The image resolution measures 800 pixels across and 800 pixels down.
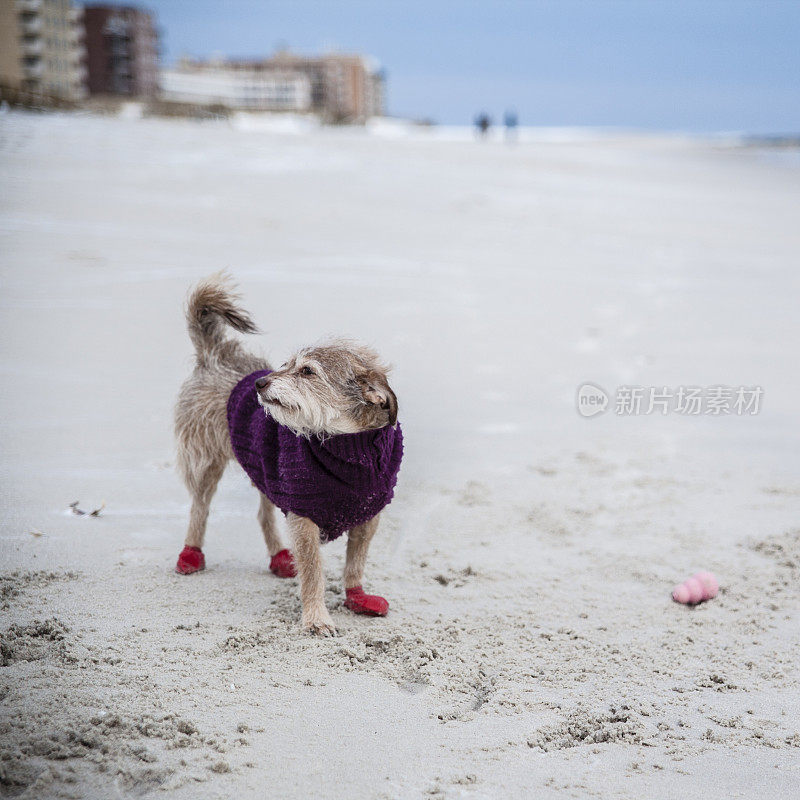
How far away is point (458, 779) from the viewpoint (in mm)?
2342

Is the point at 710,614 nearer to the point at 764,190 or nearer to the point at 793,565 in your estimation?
the point at 793,565

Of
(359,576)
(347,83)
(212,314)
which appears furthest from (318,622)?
(347,83)

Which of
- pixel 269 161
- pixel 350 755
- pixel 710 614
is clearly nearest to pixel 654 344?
pixel 710 614

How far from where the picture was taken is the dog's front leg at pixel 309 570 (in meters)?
3.27

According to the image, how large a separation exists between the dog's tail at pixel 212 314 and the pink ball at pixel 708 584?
2.27 m

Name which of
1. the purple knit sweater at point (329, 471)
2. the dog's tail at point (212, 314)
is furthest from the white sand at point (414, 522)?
the dog's tail at point (212, 314)

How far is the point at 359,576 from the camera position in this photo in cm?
354

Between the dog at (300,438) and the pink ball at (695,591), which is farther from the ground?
the dog at (300,438)

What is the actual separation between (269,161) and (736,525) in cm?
971

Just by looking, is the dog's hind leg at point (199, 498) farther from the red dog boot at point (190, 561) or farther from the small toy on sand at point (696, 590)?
the small toy on sand at point (696, 590)

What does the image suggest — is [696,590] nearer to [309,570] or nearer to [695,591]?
[695,591]

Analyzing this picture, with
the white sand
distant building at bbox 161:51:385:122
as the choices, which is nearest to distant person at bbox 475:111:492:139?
distant building at bbox 161:51:385:122

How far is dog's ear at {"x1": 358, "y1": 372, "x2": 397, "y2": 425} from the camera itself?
9.93 ft

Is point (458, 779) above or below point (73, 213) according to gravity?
below
